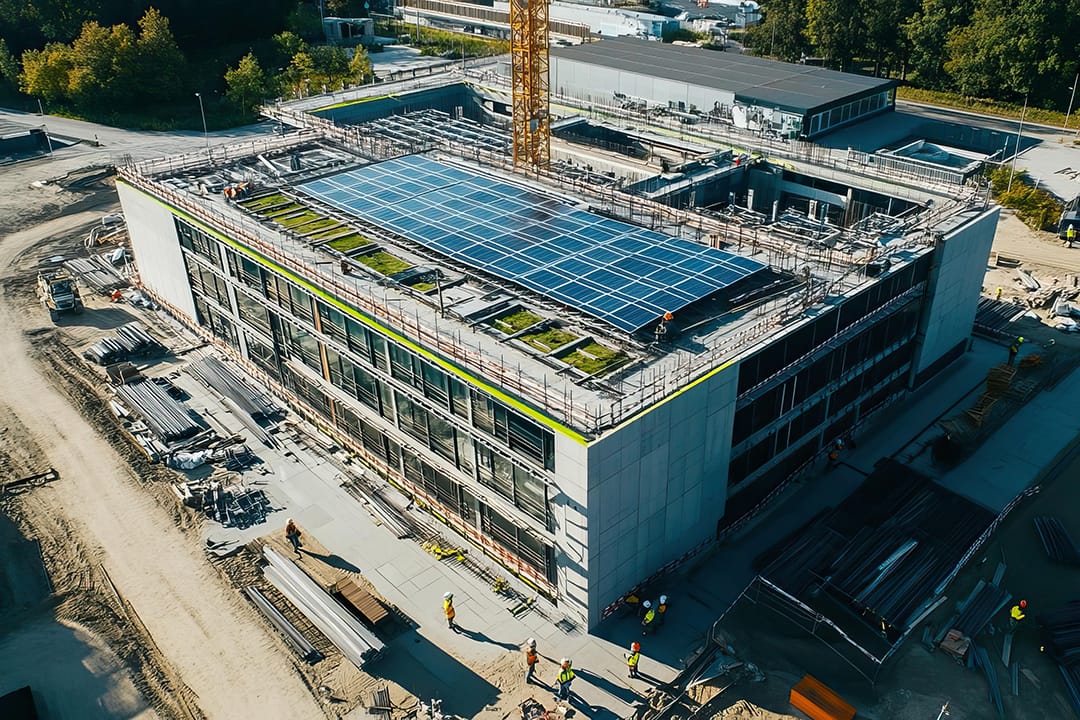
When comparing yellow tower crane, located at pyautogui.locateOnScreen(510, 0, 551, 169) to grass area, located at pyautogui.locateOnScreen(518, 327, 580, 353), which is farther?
yellow tower crane, located at pyautogui.locateOnScreen(510, 0, 551, 169)

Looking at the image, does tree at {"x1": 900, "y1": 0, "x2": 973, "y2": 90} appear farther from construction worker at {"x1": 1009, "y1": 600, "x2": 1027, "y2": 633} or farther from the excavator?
the excavator

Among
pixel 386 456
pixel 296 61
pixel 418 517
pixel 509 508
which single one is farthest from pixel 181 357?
pixel 296 61

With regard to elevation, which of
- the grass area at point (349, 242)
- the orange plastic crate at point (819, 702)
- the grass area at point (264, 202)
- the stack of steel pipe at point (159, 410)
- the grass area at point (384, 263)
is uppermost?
the grass area at point (264, 202)

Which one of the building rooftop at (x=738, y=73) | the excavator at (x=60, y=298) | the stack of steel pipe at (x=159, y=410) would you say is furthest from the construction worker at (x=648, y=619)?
the excavator at (x=60, y=298)

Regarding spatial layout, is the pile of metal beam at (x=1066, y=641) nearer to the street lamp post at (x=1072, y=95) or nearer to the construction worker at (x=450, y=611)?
the construction worker at (x=450, y=611)

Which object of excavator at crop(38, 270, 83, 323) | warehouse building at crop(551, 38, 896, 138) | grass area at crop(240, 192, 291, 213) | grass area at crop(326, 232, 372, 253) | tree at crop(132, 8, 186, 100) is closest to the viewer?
grass area at crop(326, 232, 372, 253)

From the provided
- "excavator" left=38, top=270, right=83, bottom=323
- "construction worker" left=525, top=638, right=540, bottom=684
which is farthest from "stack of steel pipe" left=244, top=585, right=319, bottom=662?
"excavator" left=38, top=270, right=83, bottom=323

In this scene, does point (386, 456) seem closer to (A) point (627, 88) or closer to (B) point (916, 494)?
(B) point (916, 494)

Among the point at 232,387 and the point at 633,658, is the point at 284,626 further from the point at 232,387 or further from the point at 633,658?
the point at 232,387
